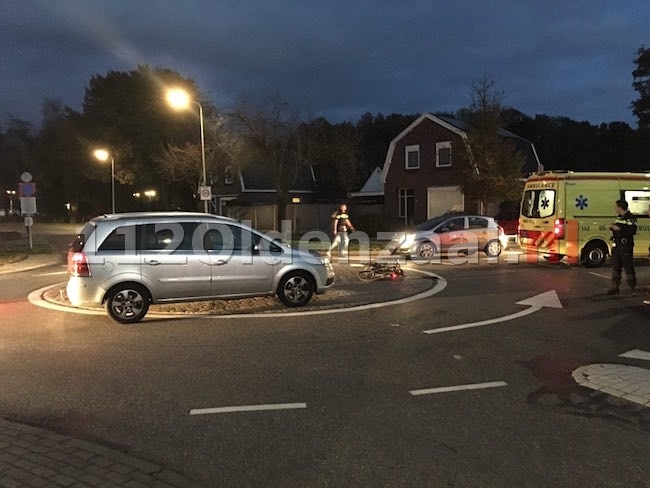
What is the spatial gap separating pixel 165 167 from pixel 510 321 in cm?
3623

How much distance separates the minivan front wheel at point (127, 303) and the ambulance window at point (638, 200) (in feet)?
44.6

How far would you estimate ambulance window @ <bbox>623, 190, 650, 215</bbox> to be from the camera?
16.4 m

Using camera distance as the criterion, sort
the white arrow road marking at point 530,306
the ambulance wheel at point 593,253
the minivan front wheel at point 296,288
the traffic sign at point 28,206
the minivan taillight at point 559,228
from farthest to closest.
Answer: the traffic sign at point 28,206 → the ambulance wheel at point 593,253 → the minivan taillight at point 559,228 → the minivan front wheel at point 296,288 → the white arrow road marking at point 530,306

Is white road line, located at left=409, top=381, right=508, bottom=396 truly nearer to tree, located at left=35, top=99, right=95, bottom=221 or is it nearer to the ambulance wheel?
the ambulance wheel

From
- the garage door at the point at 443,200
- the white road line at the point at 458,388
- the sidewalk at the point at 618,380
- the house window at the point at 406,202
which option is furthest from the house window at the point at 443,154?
the white road line at the point at 458,388

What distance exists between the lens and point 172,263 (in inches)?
373

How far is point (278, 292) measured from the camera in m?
10.4

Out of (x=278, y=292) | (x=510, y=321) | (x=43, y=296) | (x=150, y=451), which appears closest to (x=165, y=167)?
(x=43, y=296)

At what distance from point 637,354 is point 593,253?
386 inches

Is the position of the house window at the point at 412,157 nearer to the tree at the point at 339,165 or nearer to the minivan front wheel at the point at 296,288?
the tree at the point at 339,165

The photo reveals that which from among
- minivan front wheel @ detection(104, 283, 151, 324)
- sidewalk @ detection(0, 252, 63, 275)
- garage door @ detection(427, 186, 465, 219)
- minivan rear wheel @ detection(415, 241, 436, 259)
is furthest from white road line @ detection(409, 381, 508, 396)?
garage door @ detection(427, 186, 465, 219)

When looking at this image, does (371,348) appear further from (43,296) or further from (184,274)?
(43,296)

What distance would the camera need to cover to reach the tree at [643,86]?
1948 inches

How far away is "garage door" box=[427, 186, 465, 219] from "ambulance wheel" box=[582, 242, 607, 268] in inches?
690
